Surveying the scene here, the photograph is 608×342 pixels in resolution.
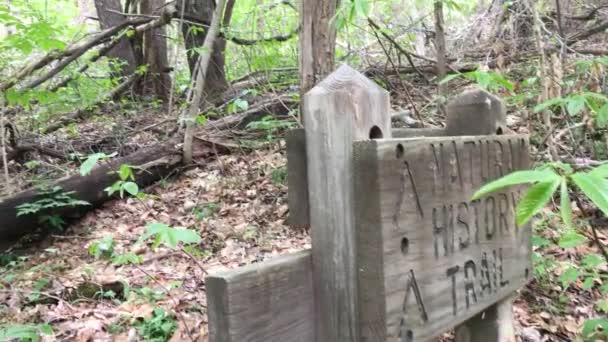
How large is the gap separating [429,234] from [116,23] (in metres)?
7.95

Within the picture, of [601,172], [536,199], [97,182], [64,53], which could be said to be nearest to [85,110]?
[64,53]

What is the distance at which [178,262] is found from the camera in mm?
3623

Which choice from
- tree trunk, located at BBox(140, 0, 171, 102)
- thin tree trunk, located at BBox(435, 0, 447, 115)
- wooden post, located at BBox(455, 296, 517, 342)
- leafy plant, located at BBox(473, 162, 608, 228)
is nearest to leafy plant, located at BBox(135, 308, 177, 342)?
wooden post, located at BBox(455, 296, 517, 342)

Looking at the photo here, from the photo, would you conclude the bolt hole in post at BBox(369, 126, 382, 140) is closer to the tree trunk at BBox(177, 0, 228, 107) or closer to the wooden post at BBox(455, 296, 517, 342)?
the wooden post at BBox(455, 296, 517, 342)

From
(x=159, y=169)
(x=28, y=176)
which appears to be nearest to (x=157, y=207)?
(x=159, y=169)

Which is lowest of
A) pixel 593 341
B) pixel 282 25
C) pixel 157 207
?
pixel 593 341

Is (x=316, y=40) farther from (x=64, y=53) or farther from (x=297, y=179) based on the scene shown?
(x=64, y=53)

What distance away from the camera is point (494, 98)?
2.03 meters

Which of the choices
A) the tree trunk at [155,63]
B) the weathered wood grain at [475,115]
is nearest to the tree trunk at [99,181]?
the tree trunk at [155,63]

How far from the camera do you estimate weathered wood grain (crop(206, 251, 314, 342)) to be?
116 centimetres

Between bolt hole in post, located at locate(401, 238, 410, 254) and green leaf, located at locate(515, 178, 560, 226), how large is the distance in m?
0.30

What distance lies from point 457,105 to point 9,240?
4.22m

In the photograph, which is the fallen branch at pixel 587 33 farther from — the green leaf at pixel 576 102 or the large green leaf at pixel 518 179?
the large green leaf at pixel 518 179

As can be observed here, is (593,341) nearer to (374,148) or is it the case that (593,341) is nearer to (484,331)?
(484,331)
